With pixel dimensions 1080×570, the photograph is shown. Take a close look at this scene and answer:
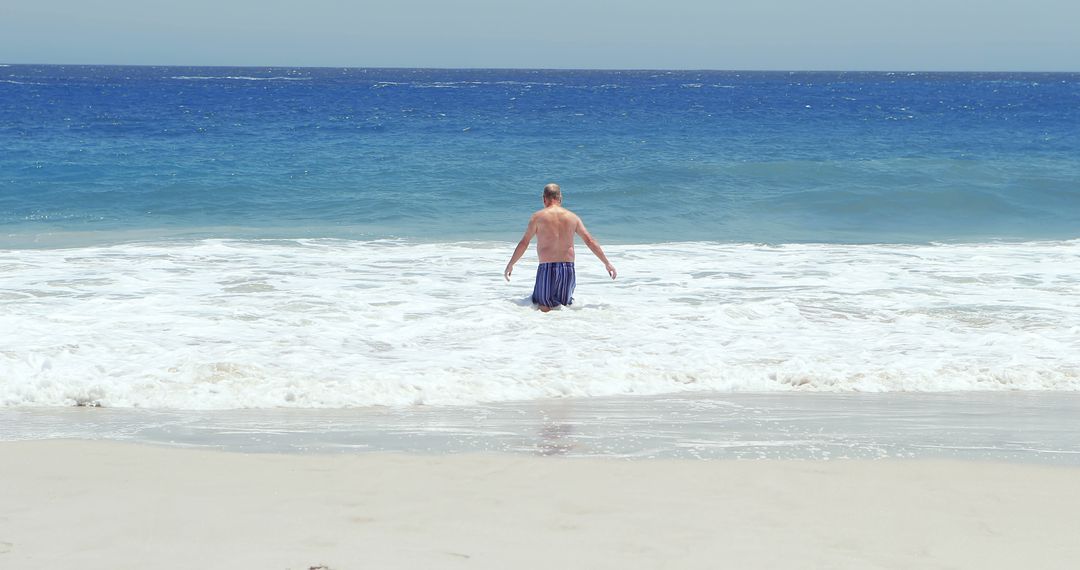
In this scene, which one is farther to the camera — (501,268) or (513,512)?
(501,268)

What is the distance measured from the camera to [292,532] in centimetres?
409

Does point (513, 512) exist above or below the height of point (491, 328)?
above

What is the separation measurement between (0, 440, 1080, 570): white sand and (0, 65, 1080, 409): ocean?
5.64 feet

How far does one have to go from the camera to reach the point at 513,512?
4.36 m

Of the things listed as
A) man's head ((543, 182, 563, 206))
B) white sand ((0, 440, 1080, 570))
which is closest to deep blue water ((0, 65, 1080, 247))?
man's head ((543, 182, 563, 206))

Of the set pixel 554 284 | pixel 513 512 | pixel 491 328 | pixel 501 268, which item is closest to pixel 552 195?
pixel 554 284

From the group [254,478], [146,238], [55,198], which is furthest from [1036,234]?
[55,198]

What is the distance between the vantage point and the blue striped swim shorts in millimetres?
9227

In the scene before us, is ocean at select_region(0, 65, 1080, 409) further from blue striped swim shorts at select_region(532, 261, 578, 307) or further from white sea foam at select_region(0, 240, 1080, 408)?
blue striped swim shorts at select_region(532, 261, 578, 307)

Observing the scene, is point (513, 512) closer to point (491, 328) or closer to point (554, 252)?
point (491, 328)

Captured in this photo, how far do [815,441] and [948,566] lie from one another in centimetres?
176

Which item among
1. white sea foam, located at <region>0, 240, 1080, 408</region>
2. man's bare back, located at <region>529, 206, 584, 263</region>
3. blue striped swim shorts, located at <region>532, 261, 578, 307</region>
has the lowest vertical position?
white sea foam, located at <region>0, 240, 1080, 408</region>

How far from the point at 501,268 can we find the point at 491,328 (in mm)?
3323

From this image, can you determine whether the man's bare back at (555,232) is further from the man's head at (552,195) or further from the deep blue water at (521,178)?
the deep blue water at (521,178)
